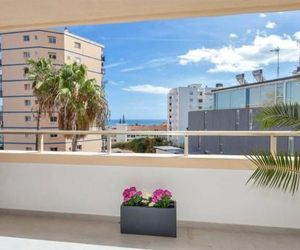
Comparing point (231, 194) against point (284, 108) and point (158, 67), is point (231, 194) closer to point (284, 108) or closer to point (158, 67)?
point (284, 108)

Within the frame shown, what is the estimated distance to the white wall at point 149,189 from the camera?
326 cm

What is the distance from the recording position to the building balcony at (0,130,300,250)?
3053mm

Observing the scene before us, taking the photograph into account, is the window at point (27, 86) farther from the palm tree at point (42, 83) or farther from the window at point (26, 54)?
the window at point (26, 54)

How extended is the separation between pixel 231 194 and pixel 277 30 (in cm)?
490

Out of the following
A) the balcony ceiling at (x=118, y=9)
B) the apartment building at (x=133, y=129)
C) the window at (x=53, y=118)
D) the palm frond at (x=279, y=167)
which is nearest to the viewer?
the palm frond at (x=279, y=167)

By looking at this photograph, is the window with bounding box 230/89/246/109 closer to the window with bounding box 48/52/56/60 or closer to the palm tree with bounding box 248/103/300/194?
the palm tree with bounding box 248/103/300/194

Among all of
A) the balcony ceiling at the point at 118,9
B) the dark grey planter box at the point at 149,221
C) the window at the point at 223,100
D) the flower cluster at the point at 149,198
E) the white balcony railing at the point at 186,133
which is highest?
the balcony ceiling at the point at 118,9

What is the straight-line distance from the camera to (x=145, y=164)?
3.50m

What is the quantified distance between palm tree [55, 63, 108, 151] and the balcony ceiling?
5.48 m

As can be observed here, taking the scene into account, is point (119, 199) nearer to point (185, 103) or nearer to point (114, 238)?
point (114, 238)

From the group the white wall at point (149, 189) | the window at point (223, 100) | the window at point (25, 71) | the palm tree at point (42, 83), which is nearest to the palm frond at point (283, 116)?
the white wall at point (149, 189)

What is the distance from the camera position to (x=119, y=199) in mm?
3551

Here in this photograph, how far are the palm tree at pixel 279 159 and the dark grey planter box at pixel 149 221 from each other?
1.14 metres

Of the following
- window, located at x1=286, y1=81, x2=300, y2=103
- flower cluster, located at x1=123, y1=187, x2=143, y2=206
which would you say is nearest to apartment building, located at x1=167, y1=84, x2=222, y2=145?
flower cluster, located at x1=123, y1=187, x2=143, y2=206
